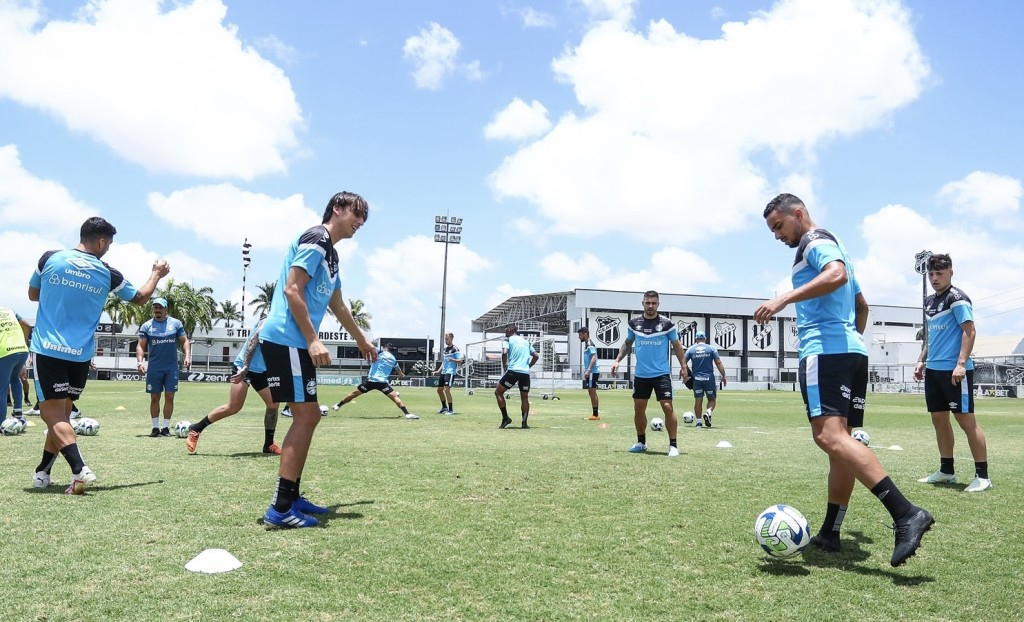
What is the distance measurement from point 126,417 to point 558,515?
Result: 1341cm

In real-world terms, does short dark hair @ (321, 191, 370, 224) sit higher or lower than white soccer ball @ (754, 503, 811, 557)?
higher

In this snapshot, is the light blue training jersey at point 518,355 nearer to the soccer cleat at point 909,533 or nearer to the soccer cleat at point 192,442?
the soccer cleat at point 192,442

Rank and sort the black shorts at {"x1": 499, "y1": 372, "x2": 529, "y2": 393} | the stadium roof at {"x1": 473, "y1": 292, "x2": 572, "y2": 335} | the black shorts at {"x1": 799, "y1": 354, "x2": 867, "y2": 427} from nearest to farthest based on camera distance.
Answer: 1. the black shorts at {"x1": 799, "y1": 354, "x2": 867, "y2": 427}
2. the black shorts at {"x1": 499, "y1": 372, "x2": 529, "y2": 393}
3. the stadium roof at {"x1": 473, "y1": 292, "x2": 572, "y2": 335}

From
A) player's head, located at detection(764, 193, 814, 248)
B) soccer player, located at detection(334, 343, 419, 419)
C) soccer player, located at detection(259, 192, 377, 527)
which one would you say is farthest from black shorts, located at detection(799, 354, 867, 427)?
soccer player, located at detection(334, 343, 419, 419)

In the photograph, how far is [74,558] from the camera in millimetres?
3830

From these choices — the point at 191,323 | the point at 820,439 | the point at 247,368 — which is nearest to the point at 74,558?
the point at 820,439

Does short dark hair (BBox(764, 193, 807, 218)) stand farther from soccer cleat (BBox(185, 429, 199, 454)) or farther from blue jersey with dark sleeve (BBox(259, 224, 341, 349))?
soccer cleat (BBox(185, 429, 199, 454))

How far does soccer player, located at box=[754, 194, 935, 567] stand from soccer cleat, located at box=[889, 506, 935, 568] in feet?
0.14

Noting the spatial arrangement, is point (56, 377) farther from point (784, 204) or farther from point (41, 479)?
point (784, 204)

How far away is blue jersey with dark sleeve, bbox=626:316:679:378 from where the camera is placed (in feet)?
31.3

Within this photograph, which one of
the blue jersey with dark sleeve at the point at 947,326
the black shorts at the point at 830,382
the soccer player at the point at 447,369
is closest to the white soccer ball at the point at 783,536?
the black shorts at the point at 830,382

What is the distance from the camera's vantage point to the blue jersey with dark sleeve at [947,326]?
279 inches

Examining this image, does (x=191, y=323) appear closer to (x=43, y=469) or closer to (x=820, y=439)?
(x=43, y=469)

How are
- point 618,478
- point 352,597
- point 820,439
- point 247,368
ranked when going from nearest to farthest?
point 352,597 → point 820,439 → point 618,478 → point 247,368
